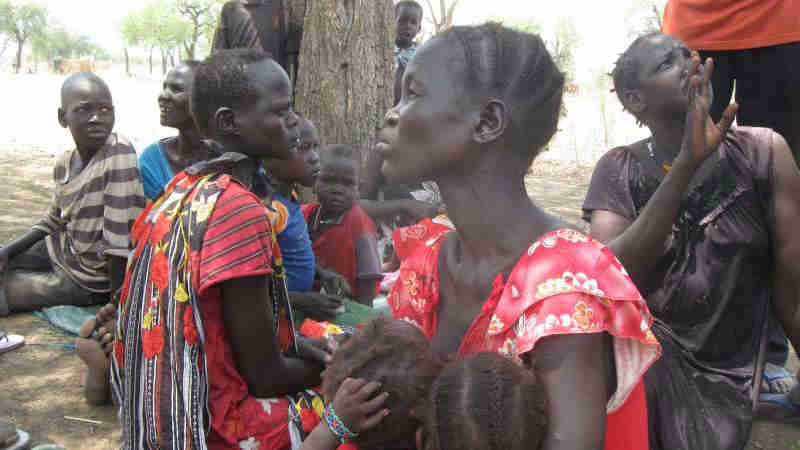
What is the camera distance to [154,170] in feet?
12.6

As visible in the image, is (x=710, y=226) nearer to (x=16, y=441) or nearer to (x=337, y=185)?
(x=337, y=185)

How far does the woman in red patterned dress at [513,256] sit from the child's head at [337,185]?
1979 mm

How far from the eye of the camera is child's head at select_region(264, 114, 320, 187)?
2.97 meters

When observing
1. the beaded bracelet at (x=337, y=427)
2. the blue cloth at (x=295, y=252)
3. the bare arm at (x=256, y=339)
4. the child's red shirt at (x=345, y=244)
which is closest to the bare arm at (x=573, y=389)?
the beaded bracelet at (x=337, y=427)

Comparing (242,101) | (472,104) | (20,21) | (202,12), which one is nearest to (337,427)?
(472,104)

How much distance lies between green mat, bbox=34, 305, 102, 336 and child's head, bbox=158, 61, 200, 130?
126cm

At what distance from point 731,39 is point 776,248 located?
1.20m

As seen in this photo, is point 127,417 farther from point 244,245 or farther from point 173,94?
point 173,94

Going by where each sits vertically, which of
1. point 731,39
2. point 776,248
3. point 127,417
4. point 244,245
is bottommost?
point 127,417

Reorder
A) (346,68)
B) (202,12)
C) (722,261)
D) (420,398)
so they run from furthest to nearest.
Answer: (202,12) → (346,68) → (722,261) → (420,398)

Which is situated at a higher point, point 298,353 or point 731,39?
point 731,39

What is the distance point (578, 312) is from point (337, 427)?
57cm

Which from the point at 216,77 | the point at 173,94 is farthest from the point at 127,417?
the point at 173,94

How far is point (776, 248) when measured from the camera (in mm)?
2578
